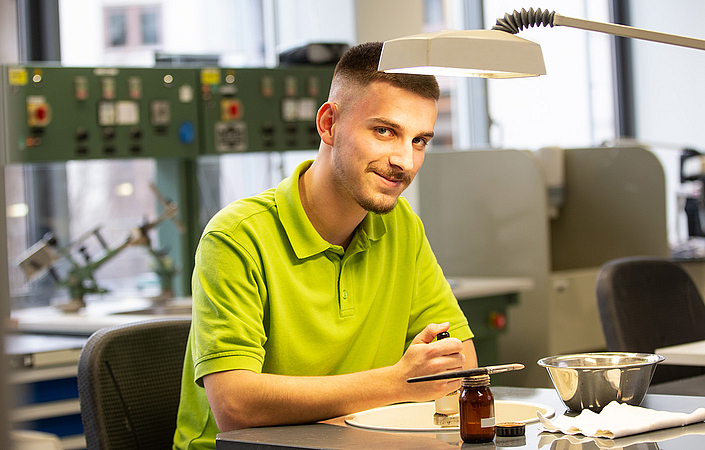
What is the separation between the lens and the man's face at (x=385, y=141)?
54.1 inches

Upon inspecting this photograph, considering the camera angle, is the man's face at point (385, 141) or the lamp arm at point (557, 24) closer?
the lamp arm at point (557, 24)

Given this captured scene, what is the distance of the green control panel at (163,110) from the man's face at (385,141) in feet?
6.76

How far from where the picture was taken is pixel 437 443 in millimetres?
1035

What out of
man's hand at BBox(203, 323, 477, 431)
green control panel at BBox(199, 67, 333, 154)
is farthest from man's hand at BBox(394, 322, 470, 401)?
green control panel at BBox(199, 67, 333, 154)

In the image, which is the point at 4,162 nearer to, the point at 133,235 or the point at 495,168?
the point at 133,235

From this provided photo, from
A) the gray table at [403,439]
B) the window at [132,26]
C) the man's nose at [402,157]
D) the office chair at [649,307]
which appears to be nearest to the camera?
the gray table at [403,439]

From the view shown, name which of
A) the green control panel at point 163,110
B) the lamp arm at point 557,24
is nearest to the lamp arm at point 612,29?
the lamp arm at point 557,24

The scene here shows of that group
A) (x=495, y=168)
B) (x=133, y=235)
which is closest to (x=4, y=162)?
(x=133, y=235)

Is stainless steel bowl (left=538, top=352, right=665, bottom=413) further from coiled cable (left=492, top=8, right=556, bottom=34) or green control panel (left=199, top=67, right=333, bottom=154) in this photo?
green control panel (left=199, top=67, right=333, bottom=154)

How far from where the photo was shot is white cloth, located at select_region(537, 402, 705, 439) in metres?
1.04

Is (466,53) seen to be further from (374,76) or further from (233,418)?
(233,418)

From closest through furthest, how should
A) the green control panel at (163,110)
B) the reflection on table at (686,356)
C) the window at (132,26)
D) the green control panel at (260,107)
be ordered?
the reflection on table at (686,356) < the green control panel at (163,110) < the green control panel at (260,107) < the window at (132,26)

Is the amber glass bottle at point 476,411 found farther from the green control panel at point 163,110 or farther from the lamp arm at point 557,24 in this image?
the green control panel at point 163,110

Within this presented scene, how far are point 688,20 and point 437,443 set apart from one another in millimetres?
5662
